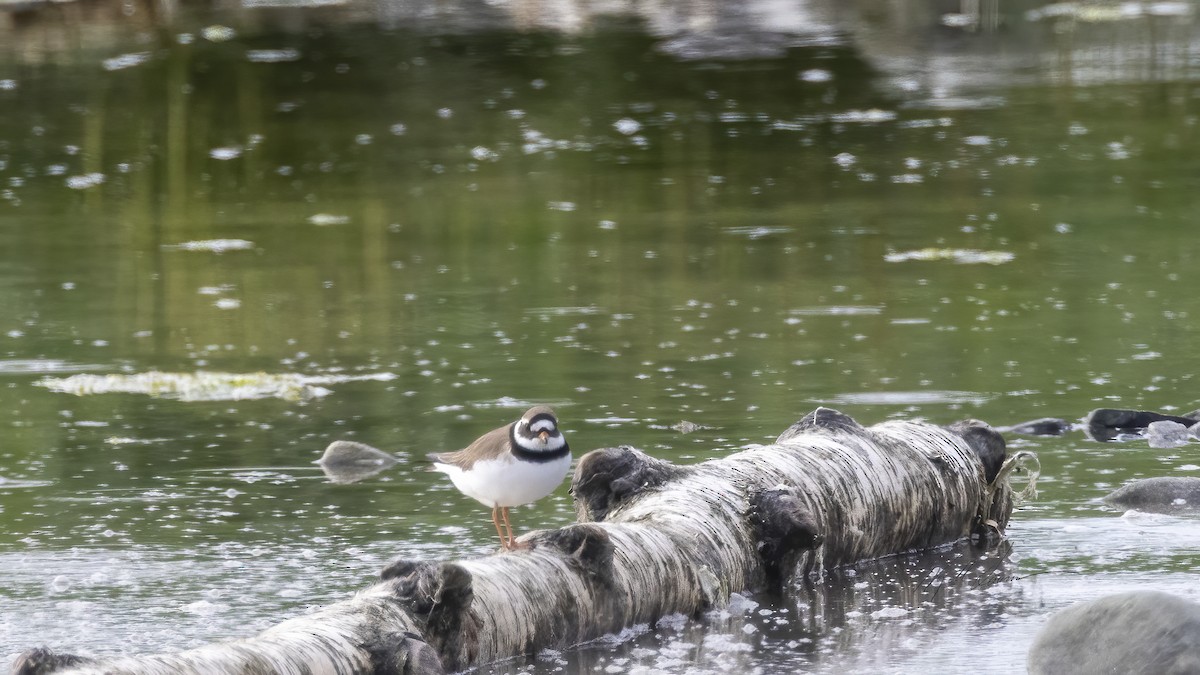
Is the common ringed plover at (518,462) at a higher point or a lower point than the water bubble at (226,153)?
higher

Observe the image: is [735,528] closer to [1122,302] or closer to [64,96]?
[1122,302]

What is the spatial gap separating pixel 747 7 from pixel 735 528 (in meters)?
21.3

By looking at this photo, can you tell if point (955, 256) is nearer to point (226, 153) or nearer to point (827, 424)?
point (827, 424)

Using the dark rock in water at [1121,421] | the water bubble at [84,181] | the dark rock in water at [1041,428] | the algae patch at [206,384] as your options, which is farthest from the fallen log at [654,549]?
the water bubble at [84,181]

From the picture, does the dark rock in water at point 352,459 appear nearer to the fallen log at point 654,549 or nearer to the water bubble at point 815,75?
the fallen log at point 654,549

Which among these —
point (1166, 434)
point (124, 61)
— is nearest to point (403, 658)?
point (1166, 434)

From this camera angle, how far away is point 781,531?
698 cm

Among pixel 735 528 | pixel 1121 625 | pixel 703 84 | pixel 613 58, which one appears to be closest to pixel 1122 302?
pixel 735 528

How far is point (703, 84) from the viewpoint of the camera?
21875 millimetres

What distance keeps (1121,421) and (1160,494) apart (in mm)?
1259

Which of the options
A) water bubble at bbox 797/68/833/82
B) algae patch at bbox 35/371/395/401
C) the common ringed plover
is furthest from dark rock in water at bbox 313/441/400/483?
water bubble at bbox 797/68/833/82

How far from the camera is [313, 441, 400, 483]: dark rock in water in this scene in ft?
28.9

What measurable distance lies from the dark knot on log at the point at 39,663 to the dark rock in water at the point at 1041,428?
5088mm

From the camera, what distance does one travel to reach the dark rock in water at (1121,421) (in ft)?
29.7
